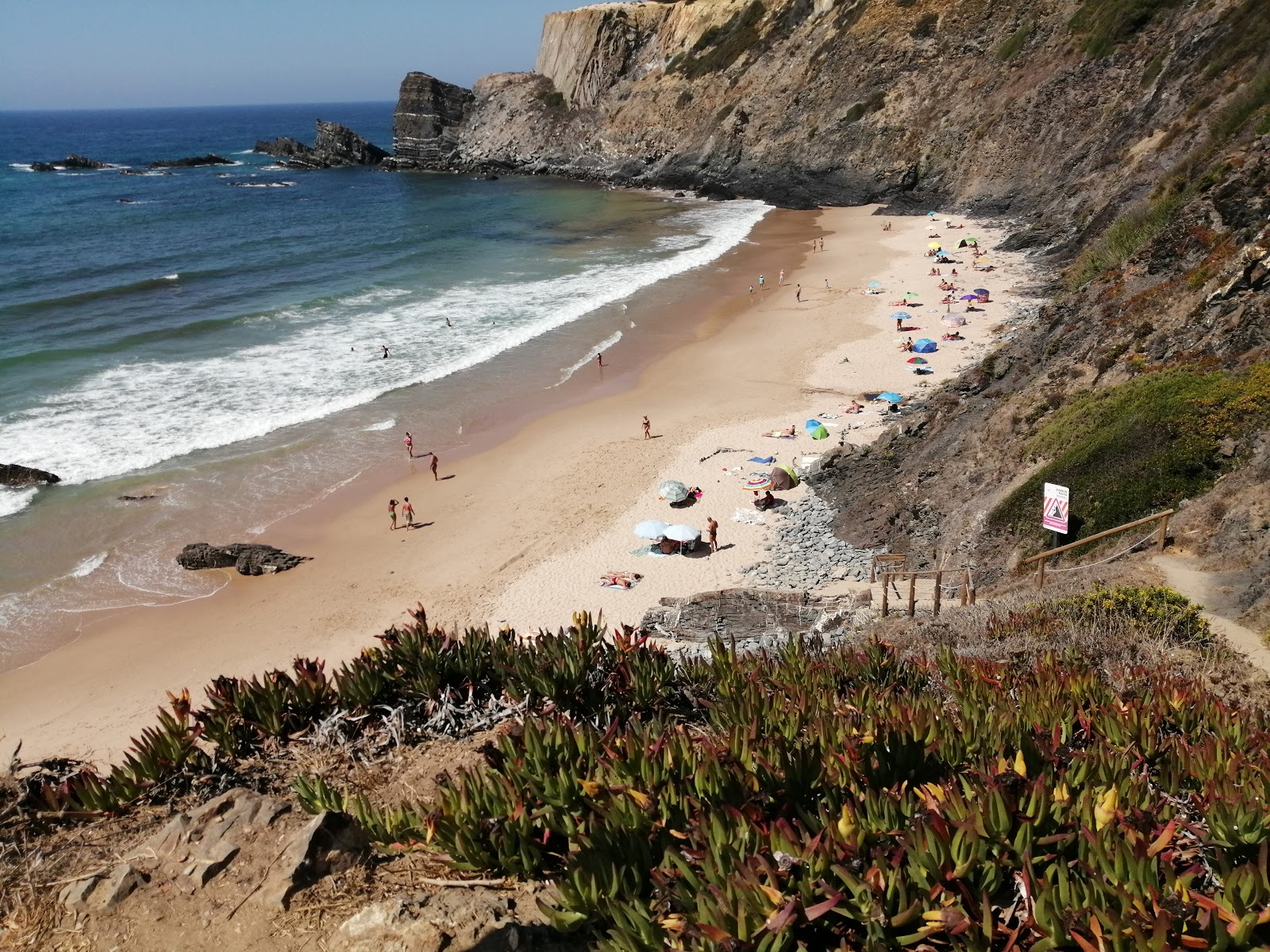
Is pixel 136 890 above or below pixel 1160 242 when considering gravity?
below

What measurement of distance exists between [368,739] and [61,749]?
968 cm

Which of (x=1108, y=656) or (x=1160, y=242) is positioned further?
(x=1160, y=242)

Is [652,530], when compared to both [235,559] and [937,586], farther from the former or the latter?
[235,559]

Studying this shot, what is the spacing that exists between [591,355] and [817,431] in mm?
10655

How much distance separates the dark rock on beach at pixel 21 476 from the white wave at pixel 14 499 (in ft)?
0.56

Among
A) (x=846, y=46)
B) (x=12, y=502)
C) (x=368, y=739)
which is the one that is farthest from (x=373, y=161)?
(x=368, y=739)

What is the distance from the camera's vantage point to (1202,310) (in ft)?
53.4

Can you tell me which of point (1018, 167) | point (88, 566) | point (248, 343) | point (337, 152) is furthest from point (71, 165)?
point (88, 566)

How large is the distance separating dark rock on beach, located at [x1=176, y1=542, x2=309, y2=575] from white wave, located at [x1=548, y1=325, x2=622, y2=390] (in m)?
12.0

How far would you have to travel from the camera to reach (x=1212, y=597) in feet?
32.1

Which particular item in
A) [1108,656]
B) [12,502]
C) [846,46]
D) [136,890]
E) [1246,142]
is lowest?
[12,502]

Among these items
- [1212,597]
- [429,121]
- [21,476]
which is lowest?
[21,476]

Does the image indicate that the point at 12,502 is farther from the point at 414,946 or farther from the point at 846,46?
the point at 846,46

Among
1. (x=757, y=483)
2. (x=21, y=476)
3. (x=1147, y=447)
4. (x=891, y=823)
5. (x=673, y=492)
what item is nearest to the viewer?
(x=891, y=823)
